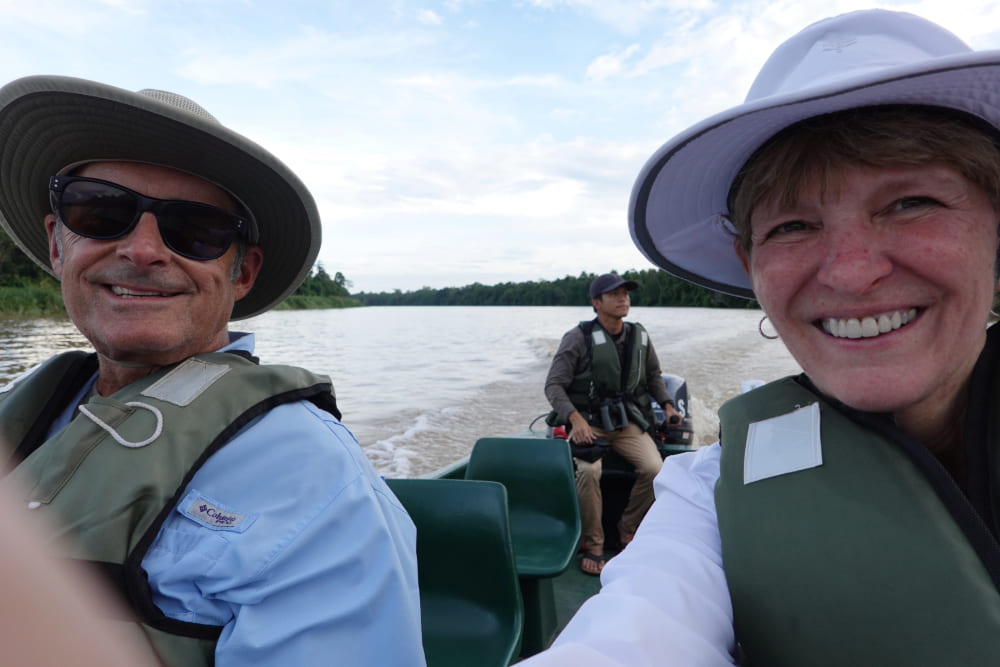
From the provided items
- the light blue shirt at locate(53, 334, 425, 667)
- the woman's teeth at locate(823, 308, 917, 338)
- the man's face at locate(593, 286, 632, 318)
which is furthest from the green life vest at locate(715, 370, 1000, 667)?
the man's face at locate(593, 286, 632, 318)

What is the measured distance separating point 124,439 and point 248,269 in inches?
26.2

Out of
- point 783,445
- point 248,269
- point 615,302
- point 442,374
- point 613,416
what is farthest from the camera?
point 442,374

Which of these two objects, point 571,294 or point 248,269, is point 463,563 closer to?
Result: point 248,269

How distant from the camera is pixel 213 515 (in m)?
1.03

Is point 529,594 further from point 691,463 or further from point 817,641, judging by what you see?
point 817,641

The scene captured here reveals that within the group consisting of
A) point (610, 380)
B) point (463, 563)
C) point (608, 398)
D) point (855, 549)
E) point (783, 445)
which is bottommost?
point (463, 563)

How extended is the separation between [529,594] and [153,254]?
2.25 meters

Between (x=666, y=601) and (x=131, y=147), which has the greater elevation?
(x=131, y=147)

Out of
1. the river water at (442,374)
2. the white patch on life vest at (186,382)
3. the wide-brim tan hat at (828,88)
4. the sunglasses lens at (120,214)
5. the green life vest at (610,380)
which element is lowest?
the river water at (442,374)

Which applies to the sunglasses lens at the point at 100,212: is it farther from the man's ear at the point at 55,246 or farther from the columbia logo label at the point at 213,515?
the columbia logo label at the point at 213,515

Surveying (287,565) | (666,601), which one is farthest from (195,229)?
(666,601)

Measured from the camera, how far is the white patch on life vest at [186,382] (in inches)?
45.7

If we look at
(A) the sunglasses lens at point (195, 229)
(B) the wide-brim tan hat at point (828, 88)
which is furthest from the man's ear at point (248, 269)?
(B) the wide-brim tan hat at point (828, 88)

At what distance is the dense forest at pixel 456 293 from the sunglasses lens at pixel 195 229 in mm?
553
